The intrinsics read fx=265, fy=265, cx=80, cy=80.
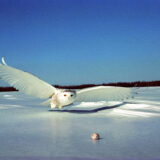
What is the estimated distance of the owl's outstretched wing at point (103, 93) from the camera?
21.4 feet

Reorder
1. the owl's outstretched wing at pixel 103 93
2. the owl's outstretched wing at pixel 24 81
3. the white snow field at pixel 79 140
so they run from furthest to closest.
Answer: the owl's outstretched wing at pixel 103 93, the owl's outstretched wing at pixel 24 81, the white snow field at pixel 79 140

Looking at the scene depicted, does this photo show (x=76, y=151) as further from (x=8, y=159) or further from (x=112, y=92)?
(x=112, y=92)

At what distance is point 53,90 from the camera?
20.7ft

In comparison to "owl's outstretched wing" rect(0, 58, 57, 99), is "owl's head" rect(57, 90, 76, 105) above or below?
below

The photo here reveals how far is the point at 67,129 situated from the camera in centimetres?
422

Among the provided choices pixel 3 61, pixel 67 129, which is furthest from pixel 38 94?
pixel 67 129

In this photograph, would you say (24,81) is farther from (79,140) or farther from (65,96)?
(79,140)

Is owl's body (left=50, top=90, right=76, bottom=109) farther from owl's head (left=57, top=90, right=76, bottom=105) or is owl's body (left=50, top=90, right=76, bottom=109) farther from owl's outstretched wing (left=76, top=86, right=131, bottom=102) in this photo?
owl's outstretched wing (left=76, top=86, right=131, bottom=102)

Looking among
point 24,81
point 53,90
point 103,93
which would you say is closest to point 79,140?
point 53,90

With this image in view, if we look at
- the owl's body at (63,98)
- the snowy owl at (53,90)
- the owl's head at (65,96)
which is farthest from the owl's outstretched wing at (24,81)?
the owl's head at (65,96)

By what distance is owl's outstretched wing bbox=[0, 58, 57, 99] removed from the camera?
5930 millimetres

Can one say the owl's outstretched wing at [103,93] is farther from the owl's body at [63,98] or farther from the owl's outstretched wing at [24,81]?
the owl's outstretched wing at [24,81]

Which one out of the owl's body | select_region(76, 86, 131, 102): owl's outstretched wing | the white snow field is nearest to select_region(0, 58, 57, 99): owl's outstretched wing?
the owl's body

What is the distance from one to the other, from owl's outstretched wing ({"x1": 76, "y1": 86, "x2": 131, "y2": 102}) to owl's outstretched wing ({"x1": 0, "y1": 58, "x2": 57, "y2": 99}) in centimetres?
79
